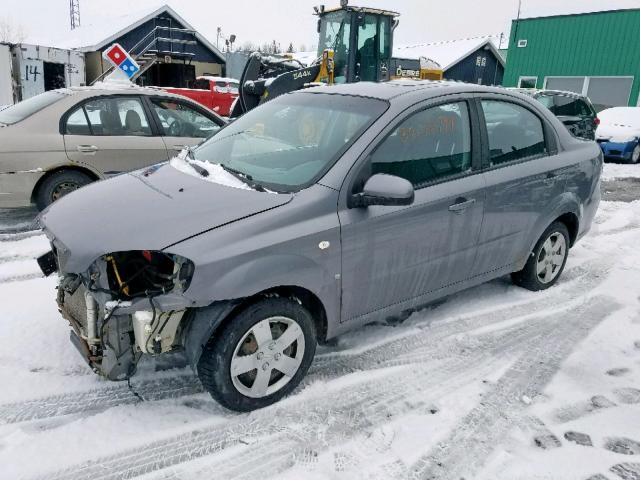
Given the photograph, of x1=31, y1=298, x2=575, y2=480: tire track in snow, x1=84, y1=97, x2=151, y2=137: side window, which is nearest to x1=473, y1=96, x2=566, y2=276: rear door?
x1=31, y1=298, x2=575, y2=480: tire track in snow

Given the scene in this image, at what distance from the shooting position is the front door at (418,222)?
3.06 metres

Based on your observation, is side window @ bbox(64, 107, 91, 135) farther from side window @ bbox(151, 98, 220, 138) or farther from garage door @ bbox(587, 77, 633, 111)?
garage door @ bbox(587, 77, 633, 111)

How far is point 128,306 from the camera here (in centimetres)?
251

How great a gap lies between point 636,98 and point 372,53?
14353mm

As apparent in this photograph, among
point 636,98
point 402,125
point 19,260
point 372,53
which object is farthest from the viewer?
point 636,98

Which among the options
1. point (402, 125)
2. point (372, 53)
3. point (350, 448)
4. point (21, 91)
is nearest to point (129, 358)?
point (350, 448)

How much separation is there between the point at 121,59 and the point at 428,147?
32.2 feet

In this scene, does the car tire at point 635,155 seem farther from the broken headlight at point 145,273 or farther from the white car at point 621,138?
the broken headlight at point 145,273

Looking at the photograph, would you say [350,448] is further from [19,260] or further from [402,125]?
[19,260]

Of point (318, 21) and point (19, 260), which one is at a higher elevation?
point (318, 21)

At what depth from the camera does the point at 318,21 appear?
13.4 meters

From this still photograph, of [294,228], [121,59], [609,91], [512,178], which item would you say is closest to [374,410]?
[294,228]

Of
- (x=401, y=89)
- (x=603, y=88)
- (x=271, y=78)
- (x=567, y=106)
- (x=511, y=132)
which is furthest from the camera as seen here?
(x=603, y=88)

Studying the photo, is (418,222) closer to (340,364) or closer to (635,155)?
(340,364)
